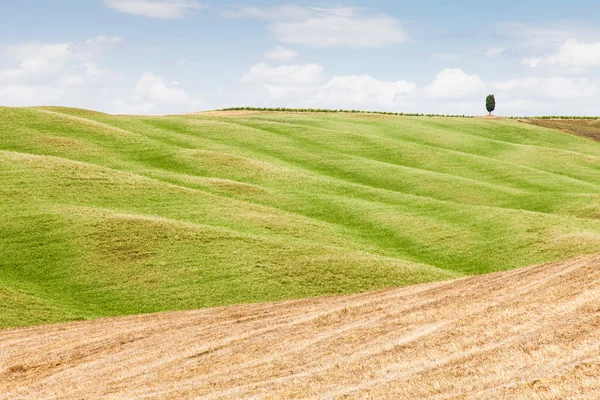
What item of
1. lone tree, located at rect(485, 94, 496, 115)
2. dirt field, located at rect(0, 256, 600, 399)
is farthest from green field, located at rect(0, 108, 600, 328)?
lone tree, located at rect(485, 94, 496, 115)

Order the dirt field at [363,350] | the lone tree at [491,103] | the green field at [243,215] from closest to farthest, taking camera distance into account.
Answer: the dirt field at [363,350]
the green field at [243,215]
the lone tree at [491,103]

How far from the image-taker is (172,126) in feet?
304

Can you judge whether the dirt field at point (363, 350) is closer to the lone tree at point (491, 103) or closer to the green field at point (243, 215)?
the green field at point (243, 215)

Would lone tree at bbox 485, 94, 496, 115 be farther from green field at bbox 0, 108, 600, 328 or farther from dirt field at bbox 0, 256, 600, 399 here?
dirt field at bbox 0, 256, 600, 399

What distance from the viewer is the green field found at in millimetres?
38656

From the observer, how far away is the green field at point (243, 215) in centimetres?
3866

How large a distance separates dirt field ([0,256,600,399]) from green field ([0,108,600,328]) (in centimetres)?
843

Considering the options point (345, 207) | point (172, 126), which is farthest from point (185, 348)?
point (172, 126)

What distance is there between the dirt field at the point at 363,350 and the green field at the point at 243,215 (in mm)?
8428

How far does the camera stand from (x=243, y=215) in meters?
51.4

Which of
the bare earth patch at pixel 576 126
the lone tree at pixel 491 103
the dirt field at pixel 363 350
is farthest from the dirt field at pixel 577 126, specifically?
the dirt field at pixel 363 350

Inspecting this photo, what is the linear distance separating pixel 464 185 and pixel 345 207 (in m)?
Result: 17.3

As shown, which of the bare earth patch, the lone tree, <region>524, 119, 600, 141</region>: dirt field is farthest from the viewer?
the lone tree

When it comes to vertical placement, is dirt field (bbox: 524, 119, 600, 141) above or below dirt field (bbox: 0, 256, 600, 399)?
above
